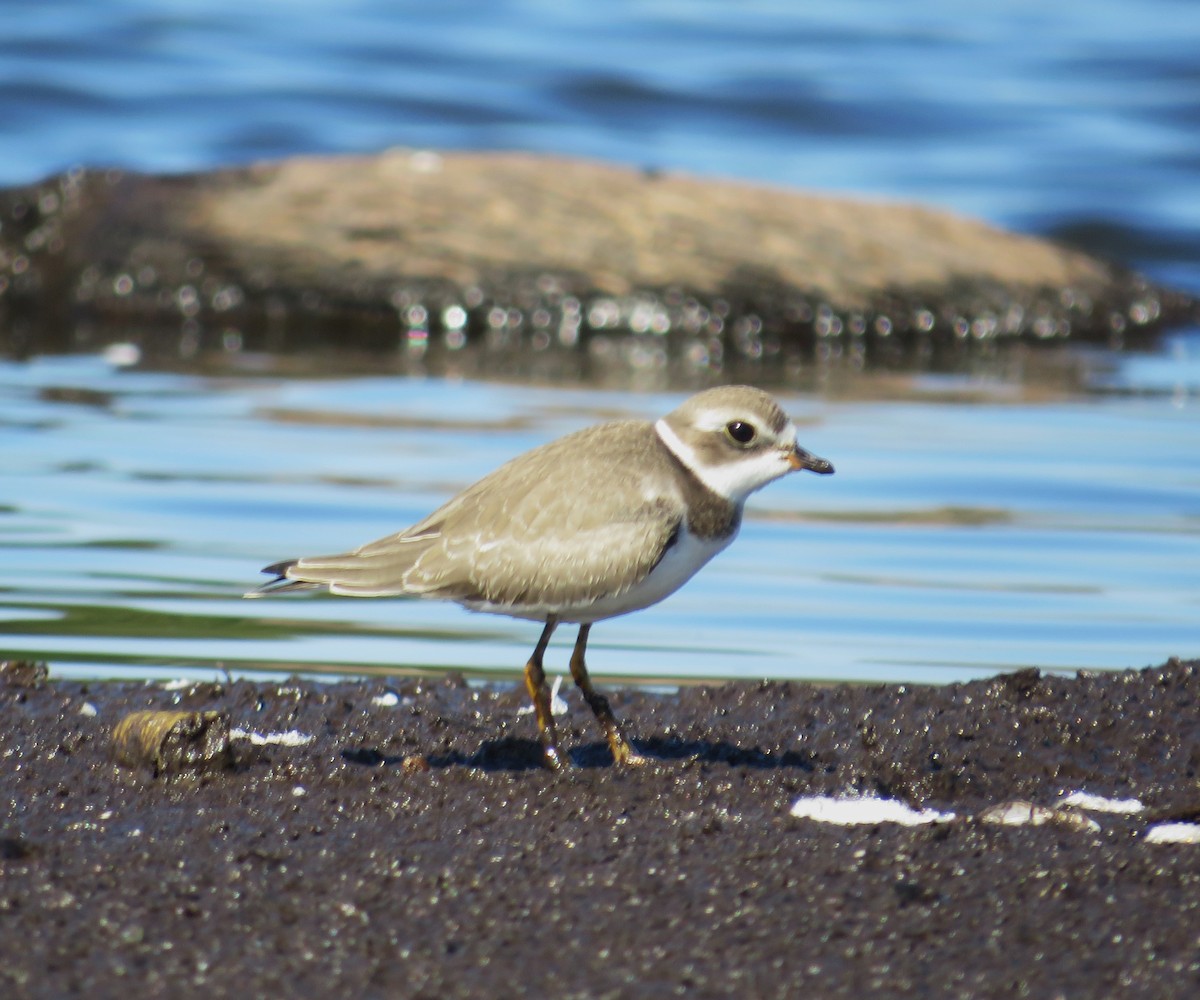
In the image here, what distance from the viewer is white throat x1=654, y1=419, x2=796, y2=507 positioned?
204 inches

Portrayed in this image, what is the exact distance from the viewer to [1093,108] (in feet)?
71.4

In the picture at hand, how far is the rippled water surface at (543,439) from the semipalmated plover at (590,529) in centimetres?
114

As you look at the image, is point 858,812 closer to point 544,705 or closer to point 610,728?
point 610,728

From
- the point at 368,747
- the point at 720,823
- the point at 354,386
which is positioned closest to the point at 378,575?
the point at 368,747

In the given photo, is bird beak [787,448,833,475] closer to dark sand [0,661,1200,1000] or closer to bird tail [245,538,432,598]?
dark sand [0,661,1200,1000]

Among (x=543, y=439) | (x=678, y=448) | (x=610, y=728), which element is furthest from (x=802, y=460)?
(x=543, y=439)

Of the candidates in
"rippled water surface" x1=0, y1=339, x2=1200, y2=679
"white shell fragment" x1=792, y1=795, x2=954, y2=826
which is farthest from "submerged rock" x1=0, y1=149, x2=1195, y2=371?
"white shell fragment" x1=792, y1=795, x2=954, y2=826

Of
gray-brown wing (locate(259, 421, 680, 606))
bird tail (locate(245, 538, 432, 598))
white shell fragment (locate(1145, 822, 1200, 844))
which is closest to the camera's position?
white shell fragment (locate(1145, 822, 1200, 844))

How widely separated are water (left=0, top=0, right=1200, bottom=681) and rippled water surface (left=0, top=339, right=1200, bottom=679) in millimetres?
21

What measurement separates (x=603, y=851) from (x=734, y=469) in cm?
131

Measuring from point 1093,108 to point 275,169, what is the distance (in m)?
10.9

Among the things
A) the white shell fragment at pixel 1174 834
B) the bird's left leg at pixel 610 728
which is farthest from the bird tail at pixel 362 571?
the white shell fragment at pixel 1174 834

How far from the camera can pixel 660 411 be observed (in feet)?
34.1

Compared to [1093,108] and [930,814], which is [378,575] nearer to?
[930,814]
